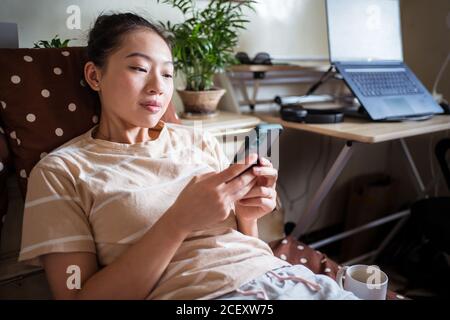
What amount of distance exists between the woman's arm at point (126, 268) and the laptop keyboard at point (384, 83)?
1.02 m

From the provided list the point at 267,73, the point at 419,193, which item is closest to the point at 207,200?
the point at 267,73

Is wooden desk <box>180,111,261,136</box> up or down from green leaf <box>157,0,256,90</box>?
down

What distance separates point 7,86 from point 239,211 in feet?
2.00

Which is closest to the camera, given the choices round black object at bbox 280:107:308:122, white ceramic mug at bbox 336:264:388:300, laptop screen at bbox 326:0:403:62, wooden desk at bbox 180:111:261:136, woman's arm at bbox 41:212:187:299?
woman's arm at bbox 41:212:187:299

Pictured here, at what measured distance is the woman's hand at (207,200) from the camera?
652mm

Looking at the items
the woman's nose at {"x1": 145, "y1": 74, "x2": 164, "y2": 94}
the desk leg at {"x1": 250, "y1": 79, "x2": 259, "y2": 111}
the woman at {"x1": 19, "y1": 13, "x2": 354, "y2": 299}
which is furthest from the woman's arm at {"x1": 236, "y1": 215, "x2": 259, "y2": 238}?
the desk leg at {"x1": 250, "y1": 79, "x2": 259, "y2": 111}

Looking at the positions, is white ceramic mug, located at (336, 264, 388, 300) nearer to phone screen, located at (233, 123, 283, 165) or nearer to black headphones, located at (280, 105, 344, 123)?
phone screen, located at (233, 123, 283, 165)

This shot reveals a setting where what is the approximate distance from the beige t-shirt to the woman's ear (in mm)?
139

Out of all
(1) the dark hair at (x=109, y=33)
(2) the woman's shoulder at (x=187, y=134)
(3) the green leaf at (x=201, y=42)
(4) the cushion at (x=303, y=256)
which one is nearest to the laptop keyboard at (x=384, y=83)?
(3) the green leaf at (x=201, y=42)

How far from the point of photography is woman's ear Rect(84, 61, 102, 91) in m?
0.85

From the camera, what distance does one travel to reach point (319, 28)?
1.83 metres

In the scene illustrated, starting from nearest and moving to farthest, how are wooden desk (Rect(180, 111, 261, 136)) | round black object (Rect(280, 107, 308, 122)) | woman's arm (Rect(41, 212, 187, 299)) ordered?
1. woman's arm (Rect(41, 212, 187, 299))
2. wooden desk (Rect(180, 111, 261, 136))
3. round black object (Rect(280, 107, 308, 122))

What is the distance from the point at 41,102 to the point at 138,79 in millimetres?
275
